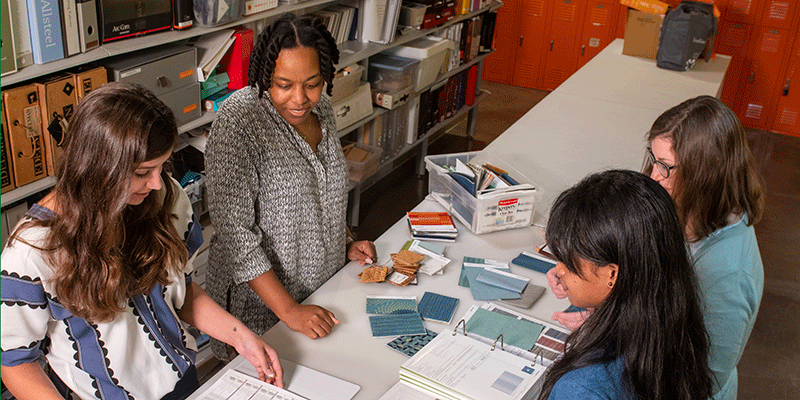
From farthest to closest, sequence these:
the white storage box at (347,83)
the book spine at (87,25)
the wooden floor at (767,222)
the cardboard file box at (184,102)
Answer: the white storage box at (347,83) → the wooden floor at (767,222) → the cardboard file box at (184,102) → the book spine at (87,25)

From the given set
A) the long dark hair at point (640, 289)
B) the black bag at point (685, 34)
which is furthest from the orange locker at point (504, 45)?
the long dark hair at point (640, 289)

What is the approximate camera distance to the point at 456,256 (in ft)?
7.28

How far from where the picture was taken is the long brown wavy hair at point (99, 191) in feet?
3.92

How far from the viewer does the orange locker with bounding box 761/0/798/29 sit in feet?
19.3

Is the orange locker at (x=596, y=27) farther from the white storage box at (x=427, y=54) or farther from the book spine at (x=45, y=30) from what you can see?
the book spine at (x=45, y=30)

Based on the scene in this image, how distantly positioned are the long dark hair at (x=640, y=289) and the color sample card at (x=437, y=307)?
77 cm

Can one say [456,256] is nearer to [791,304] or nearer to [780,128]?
[791,304]

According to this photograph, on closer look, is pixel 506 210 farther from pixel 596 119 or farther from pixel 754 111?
pixel 754 111

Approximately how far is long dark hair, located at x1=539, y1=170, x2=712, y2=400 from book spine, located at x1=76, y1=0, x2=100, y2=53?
5.70ft

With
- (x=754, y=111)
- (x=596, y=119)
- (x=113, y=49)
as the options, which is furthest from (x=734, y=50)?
(x=113, y=49)

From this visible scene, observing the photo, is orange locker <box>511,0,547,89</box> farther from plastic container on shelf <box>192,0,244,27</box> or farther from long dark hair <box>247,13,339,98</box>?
long dark hair <box>247,13,339,98</box>

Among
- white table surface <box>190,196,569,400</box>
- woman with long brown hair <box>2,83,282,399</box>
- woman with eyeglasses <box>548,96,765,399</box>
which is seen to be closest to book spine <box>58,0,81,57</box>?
woman with long brown hair <box>2,83,282,399</box>

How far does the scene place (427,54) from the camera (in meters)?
4.20

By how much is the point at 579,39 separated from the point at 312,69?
548 centimetres
